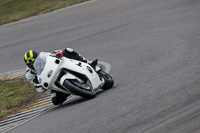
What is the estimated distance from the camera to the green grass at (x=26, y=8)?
22375 mm

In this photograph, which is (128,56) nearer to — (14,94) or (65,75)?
(14,94)

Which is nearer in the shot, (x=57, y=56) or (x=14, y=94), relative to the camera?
(x=57, y=56)

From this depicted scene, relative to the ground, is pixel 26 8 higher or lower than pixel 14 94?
lower

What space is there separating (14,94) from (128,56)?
3.42 meters

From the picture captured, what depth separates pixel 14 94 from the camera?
12.5m

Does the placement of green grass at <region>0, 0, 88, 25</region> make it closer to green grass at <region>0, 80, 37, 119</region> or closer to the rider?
green grass at <region>0, 80, 37, 119</region>

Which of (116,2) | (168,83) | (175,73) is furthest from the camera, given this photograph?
(116,2)

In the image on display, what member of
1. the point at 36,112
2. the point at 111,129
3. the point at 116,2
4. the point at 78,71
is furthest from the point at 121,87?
the point at 116,2

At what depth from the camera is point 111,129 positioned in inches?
269

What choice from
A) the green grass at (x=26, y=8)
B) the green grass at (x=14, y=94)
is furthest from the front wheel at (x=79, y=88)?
the green grass at (x=26, y=8)

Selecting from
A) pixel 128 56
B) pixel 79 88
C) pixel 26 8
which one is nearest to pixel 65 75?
pixel 79 88

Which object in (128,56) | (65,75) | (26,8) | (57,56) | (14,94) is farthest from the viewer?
(26,8)

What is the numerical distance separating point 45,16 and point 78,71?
12.5 m

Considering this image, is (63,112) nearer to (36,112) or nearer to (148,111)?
(36,112)
